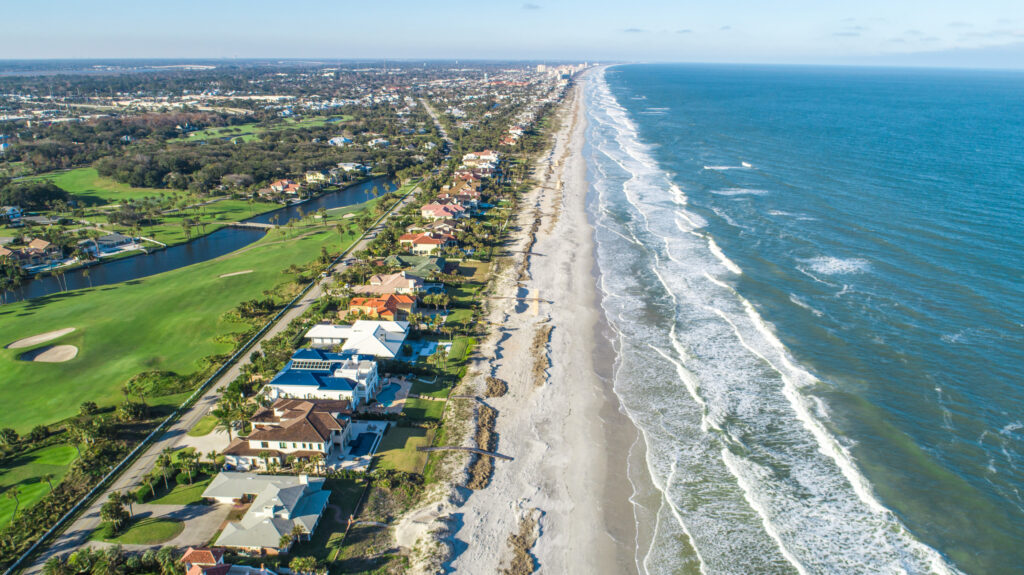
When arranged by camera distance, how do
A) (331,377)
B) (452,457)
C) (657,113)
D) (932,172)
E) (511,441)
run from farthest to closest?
(657,113)
(932,172)
(331,377)
(511,441)
(452,457)

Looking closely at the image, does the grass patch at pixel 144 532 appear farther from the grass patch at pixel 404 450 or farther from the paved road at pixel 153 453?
the grass patch at pixel 404 450

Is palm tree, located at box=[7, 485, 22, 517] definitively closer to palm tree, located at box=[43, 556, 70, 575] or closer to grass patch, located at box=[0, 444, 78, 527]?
grass patch, located at box=[0, 444, 78, 527]

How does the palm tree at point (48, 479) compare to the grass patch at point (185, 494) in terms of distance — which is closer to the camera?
the grass patch at point (185, 494)

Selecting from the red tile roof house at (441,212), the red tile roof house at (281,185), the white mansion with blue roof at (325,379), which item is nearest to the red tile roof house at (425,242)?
the red tile roof house at (441,212)

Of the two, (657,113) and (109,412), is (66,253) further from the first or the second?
(657,113)

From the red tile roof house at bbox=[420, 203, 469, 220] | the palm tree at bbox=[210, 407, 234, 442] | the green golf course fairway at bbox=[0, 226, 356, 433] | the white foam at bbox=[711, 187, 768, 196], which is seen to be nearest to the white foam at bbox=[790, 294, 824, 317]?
the white foam at bbox=[711, 187, 768, 196]

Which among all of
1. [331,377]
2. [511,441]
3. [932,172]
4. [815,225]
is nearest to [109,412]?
[331,377]
